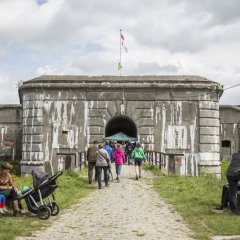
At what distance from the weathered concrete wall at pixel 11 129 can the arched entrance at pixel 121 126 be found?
8778 mm

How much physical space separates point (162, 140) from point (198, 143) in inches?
71.8

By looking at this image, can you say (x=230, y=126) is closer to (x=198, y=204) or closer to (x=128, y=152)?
(x=128, y=152)

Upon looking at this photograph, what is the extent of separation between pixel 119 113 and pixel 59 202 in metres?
13.6

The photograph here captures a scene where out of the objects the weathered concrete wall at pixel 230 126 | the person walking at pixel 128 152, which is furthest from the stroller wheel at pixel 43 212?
the weathered concrete wall at pixel 230 126

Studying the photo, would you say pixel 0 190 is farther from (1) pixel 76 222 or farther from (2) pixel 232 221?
(2) pixel 232 221

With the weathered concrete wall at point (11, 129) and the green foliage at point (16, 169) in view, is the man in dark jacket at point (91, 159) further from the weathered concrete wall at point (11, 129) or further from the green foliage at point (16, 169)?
the weathered concrete wall at point (11, 129)

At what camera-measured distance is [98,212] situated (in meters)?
11.0

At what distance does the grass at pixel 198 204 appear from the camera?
9148 mm

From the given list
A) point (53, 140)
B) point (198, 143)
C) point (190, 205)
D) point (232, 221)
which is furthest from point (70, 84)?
point (232, 221)

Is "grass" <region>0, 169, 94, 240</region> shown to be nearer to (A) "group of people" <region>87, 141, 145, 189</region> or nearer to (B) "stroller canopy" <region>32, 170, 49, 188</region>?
(A) "group of people" <region>87, 141, 145, 189</region>

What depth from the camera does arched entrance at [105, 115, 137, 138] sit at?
85.5 ft

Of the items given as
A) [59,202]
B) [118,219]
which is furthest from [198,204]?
[59,202]

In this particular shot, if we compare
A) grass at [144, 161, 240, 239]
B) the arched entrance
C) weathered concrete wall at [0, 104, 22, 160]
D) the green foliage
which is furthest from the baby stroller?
weathered concrete wall at [0, 104, 22, 160]

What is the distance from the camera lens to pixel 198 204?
1198cm
